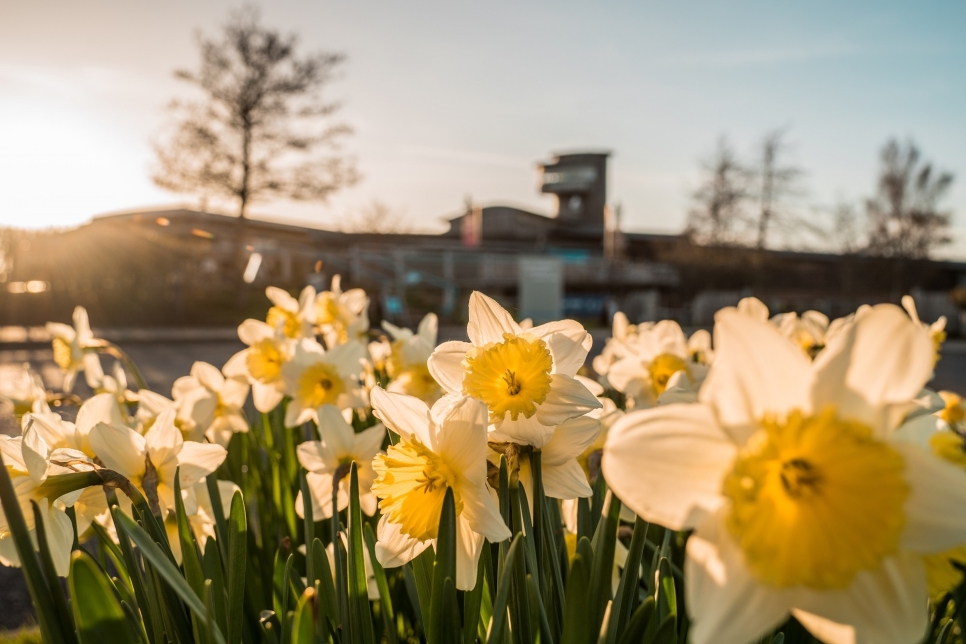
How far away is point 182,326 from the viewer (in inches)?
639

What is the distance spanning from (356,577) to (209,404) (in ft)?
2.67

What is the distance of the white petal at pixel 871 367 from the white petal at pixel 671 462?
0.32 feet

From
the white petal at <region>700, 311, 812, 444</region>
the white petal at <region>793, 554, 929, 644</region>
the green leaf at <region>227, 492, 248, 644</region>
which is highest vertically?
the white petal at <region>700, 311, 812, 444</region>

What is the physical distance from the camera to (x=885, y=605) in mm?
529

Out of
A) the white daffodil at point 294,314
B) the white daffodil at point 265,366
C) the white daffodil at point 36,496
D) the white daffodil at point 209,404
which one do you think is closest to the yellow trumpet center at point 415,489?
the white daffodil at point 36,496

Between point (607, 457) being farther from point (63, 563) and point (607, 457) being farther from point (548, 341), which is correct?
point (63, 563)

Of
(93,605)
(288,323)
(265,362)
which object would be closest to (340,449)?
(93,605)

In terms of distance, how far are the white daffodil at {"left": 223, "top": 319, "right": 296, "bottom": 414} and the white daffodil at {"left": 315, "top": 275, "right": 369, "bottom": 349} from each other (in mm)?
393

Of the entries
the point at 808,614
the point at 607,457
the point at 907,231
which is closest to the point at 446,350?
the point at 607,457

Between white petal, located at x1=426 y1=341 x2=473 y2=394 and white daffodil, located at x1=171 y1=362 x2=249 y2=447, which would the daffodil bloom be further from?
white petal, located at x1=426 y1=341 x2=473 y2=394

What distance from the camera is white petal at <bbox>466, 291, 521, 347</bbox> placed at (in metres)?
0.98

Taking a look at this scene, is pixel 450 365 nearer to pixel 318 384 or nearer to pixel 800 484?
pixel 800 484

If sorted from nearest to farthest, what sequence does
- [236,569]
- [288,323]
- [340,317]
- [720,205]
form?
1. [236,569]
2. [288,323]
3. [340,317]
4. [720,205]

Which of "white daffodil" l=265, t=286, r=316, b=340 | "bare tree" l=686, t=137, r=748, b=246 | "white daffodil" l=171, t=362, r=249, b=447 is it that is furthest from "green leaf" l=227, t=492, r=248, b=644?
"bare tree" l=686, t=137, r=748, b=246
